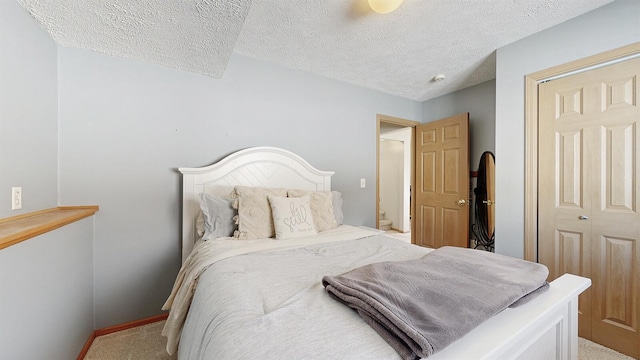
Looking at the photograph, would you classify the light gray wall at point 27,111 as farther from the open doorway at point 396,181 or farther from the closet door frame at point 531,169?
the open doorway at point 396,181

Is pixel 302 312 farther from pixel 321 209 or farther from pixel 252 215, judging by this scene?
pixel 321 209

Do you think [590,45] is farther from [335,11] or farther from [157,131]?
[157,131]

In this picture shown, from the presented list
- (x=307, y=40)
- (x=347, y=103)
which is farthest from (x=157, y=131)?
(x=347, y=103)

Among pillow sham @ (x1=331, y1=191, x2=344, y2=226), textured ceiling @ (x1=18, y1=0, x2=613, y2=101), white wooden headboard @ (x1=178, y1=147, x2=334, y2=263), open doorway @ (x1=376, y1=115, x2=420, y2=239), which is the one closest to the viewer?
textured ceiling @ (x1=18, y1=0, x2=613, y2=101)

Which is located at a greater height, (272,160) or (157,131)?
(157,131)

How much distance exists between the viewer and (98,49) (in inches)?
72.2

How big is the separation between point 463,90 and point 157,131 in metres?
3.57

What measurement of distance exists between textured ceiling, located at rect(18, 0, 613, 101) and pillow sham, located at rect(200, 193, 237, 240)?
1.16 m

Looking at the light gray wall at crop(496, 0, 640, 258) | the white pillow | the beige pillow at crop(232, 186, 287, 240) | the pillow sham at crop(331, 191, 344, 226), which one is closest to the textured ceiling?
the light gray wall at crop(496, 0, 640, 258)

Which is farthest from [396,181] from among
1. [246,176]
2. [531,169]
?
[246,176]

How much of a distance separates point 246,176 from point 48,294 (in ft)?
Answer: 4.68

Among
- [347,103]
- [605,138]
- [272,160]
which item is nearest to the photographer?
[605,138]

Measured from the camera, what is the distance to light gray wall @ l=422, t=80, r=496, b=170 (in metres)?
2.99

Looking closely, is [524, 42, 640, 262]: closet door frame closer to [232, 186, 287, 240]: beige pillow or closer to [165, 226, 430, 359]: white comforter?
[165, 226, 430, 359]: white comforter
